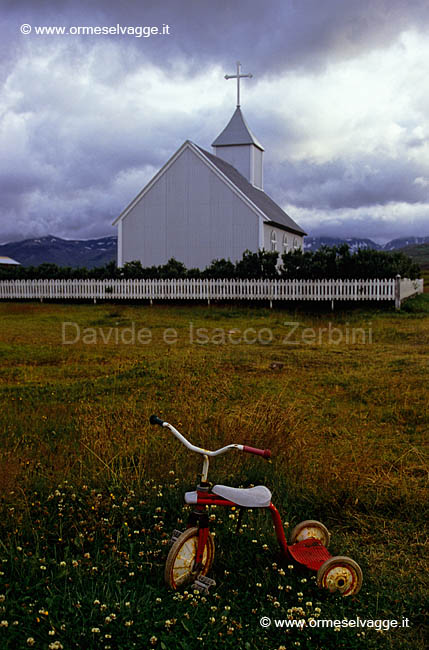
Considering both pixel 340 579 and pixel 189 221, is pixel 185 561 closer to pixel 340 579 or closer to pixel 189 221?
pixel 340 579

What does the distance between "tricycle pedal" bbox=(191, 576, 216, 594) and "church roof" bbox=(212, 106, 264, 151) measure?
37.8 meters

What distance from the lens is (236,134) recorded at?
3978 centimetres

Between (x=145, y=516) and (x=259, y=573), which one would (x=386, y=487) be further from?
(x=145, y=516)

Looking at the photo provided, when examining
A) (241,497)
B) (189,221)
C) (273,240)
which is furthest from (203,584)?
(273,240)

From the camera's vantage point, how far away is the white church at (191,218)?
31.5 meters

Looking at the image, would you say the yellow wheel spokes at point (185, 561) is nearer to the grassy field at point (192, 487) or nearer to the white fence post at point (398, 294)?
the grassy field at point (192, 487)

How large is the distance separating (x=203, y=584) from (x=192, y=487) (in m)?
1.40

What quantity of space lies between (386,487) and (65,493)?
2.88m

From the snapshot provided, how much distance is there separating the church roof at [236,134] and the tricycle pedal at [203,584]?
3779 cm

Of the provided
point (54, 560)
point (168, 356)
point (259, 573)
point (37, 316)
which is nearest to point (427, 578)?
point (259, 573)

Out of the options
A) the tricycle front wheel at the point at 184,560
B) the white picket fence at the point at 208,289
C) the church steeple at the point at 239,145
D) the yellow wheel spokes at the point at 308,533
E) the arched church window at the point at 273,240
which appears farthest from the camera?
the church steeple at the point at 239,145

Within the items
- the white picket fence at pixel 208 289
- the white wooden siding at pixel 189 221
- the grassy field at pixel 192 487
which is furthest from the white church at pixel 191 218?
the grassy field at pixel 192 487

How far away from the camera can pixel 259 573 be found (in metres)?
4.39

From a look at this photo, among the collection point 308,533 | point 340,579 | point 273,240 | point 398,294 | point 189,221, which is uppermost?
point 189,221
